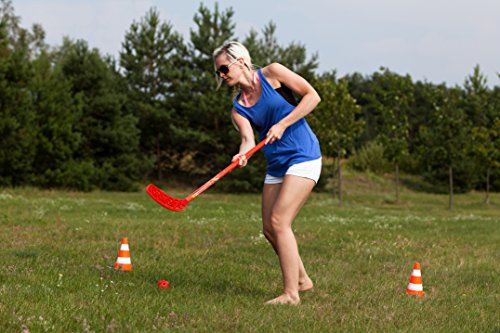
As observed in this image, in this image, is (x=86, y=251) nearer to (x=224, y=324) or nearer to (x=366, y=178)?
(x=224, y=324)

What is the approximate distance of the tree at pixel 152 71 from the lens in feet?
124

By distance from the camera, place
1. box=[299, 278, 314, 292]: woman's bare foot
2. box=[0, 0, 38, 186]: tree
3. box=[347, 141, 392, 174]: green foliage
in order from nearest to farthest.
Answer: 1. box=[299, 278, 314, 292]: woman's bare foot
2. box=[0, 0, 38, 186]: tree
3. box=[347, 141, 392, 174]: green foliage

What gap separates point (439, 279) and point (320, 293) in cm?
207

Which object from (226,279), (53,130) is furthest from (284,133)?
(53,130)

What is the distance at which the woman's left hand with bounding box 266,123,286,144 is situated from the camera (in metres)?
5.55

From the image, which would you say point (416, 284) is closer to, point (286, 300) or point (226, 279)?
point (286, 300)

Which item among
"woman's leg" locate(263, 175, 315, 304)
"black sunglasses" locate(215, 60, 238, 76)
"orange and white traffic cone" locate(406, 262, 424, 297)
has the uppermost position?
"black sunglasses" locate(215, 60, 238, 76)

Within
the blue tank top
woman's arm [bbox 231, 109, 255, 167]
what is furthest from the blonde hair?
woman's arm [bbox 231, 109, 255, 167]

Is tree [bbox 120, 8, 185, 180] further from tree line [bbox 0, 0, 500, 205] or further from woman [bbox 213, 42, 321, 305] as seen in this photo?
woman [bbox 213, 42, 321, 305]

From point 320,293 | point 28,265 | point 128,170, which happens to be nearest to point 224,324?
point 320,293

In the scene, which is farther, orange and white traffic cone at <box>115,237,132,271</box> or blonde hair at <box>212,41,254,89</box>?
orange and white traffic cone at <box>115,237,132,271</box>

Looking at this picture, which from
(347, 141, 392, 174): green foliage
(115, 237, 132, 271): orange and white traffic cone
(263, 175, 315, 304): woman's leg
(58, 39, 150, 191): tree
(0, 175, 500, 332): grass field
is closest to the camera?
(0, 175, 500, 332): grass field

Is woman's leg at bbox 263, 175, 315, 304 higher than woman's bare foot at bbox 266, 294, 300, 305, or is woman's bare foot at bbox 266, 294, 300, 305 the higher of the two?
woman's leg at bbox 263, 175, 315, 304

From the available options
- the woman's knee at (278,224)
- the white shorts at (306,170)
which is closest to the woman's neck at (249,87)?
the white shorts at (306,170)
